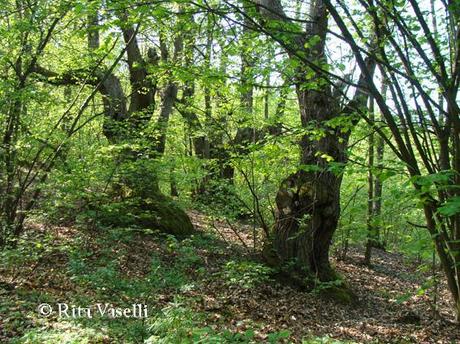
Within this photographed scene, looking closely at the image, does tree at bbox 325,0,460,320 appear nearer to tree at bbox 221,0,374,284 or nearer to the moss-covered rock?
tree at bbox 221,0,374,284

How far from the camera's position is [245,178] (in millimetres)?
7844

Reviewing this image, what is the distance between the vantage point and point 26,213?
6668 millimetres

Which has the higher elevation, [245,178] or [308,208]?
[245,178]

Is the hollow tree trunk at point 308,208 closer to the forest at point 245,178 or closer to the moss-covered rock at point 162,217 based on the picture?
the forest at point 245,178

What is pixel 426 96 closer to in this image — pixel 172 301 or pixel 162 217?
pixel 172 301

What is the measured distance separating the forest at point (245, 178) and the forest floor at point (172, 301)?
4 centimetres

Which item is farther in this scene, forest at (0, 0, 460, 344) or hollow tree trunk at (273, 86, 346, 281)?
hollow tree trunk at (273, 86, 346, 281)

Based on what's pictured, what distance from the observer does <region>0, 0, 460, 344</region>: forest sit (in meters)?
4.05

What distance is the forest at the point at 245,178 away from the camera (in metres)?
4.05

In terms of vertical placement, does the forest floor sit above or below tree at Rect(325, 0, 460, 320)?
below

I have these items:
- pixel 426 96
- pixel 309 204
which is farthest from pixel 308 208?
pixel 426 96

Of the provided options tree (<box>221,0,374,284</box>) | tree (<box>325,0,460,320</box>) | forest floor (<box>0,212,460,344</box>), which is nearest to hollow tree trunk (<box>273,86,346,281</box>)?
tree (<box>221,0,374,284</box>)

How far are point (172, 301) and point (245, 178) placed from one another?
2724 millimetres

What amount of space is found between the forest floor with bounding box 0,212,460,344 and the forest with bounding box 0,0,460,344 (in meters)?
0.04
